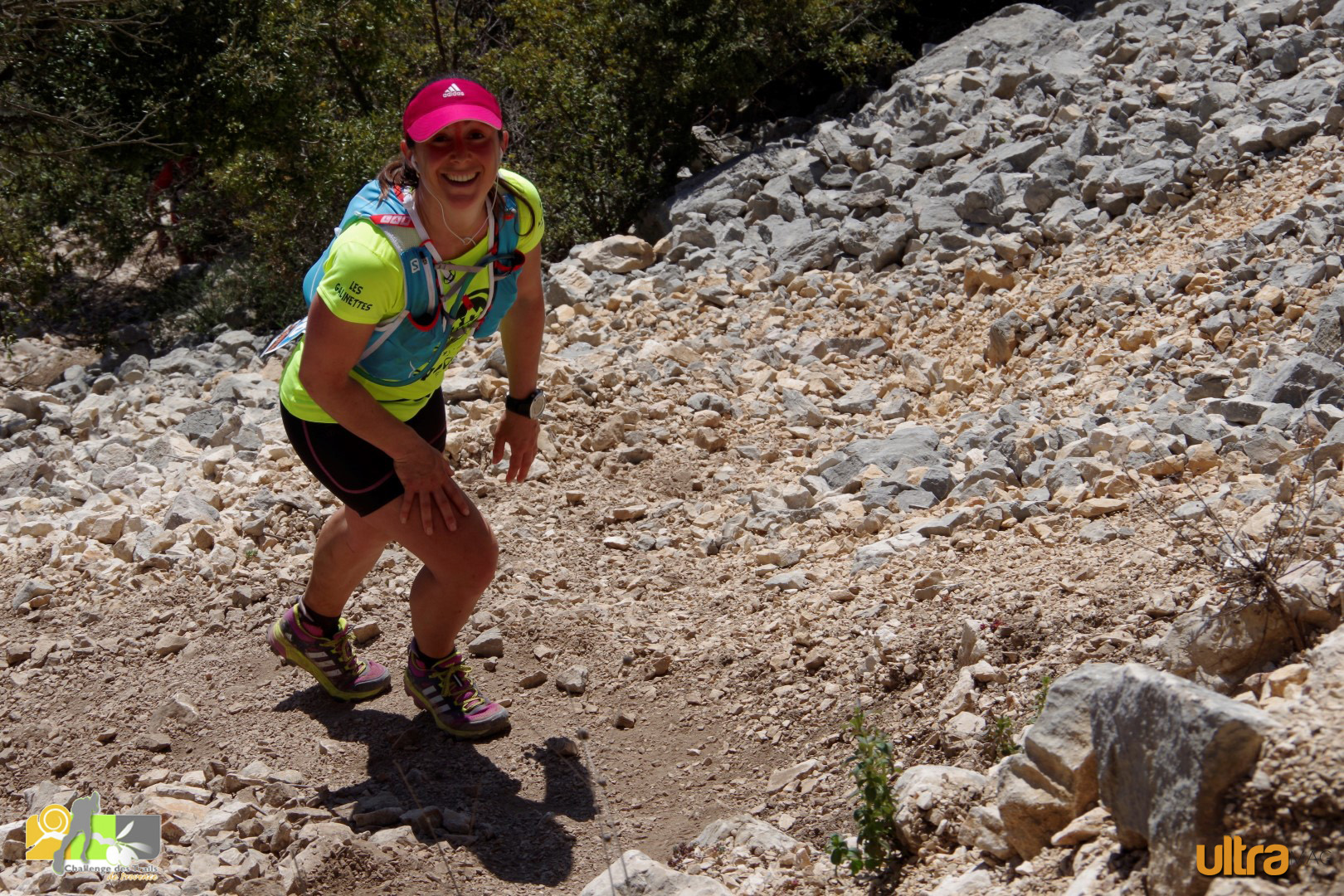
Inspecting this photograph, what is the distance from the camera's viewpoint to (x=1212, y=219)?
5430mm

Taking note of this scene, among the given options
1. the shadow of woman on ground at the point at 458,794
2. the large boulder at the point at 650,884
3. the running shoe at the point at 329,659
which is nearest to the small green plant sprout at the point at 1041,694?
the large boulder at the point at 650,884

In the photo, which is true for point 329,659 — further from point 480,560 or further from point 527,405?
point 527,405

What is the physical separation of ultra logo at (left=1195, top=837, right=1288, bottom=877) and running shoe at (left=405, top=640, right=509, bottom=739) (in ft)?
6.86

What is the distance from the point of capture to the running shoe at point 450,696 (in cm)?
336

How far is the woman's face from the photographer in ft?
9.02

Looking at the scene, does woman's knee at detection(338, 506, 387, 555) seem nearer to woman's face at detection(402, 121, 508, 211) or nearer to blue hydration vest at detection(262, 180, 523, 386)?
blue hydration vest at detection(262, 180, 523, 386)

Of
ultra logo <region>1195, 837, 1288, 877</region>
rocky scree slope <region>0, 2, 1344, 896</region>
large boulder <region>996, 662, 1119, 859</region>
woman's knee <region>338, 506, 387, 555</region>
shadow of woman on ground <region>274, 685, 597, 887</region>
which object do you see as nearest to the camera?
ultra logo <region>1195, 837, 1288, 877</region>

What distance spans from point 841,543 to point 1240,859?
2.35 metres

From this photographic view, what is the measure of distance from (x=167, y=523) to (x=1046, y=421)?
3348mm

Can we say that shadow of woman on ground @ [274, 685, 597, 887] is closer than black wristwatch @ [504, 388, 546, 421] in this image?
Yes

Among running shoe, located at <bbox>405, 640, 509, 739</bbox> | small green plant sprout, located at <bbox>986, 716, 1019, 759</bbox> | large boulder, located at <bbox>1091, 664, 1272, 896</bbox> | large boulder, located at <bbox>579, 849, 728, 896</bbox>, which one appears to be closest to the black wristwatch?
running shoe, located at <bbox>405, 640, 509, 739</bbox>

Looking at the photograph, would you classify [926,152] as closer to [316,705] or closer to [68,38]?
[316,705]

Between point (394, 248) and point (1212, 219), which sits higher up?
point (394, 248)

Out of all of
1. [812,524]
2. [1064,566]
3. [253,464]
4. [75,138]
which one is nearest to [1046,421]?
[812,524]
